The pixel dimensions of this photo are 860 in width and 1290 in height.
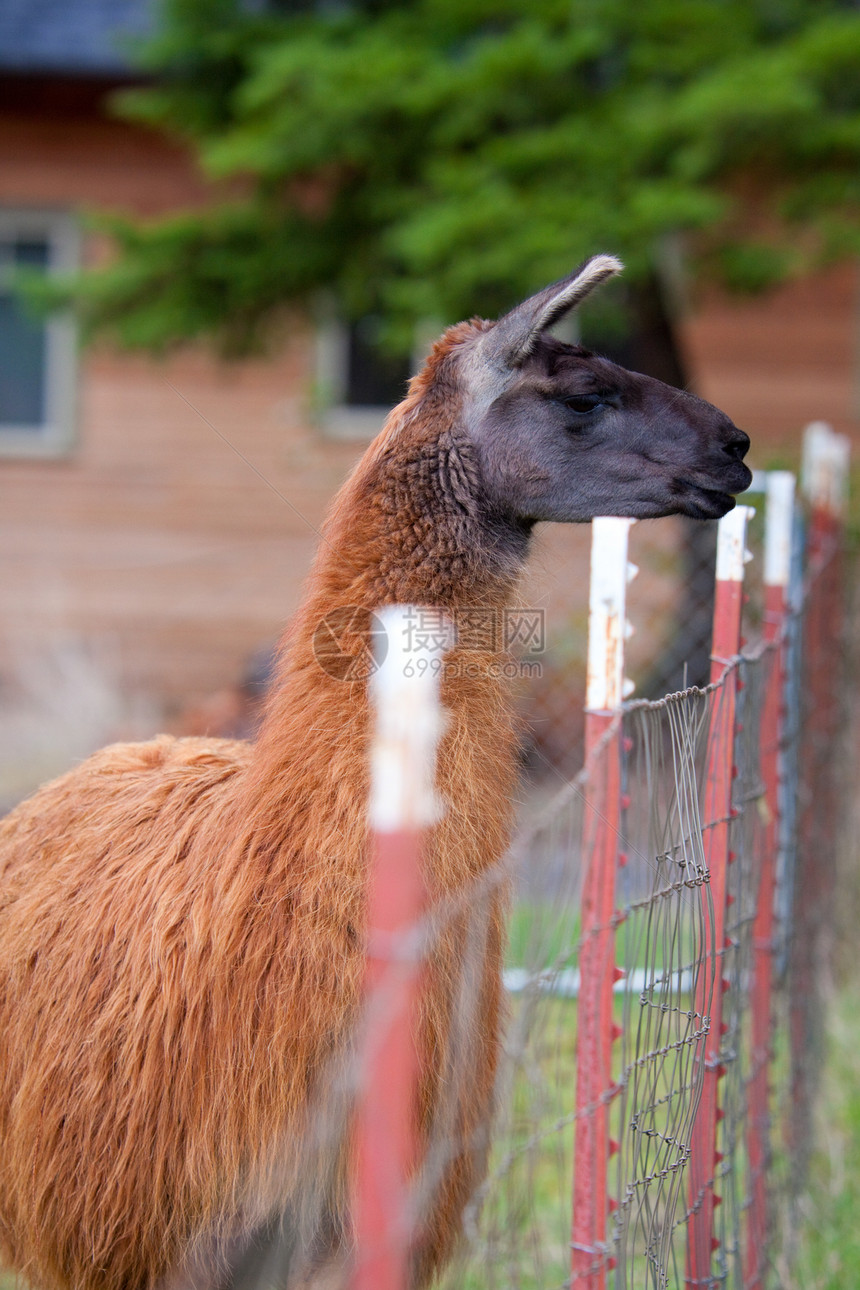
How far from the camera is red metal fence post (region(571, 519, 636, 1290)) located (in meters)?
1.74

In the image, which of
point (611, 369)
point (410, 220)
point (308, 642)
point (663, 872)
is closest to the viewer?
point (663, 872)

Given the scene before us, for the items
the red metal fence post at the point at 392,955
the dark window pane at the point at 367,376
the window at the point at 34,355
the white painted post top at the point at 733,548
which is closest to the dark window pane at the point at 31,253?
the window at the point at 34,355

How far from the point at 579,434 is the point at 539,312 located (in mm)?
258

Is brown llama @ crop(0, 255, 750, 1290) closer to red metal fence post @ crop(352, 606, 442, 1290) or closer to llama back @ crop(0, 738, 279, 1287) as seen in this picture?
llama back @ crop(0, 738, 279, 1287)

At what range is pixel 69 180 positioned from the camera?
9.69 meters

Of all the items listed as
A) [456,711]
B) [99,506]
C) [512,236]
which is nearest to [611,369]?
[456,711]

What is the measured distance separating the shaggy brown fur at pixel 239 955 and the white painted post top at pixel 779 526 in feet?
2.29

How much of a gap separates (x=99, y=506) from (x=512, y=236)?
5372 mm

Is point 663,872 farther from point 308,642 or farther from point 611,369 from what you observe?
point 611,369

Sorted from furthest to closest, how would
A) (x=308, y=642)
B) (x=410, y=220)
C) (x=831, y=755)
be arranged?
(x=410, y=220), (x=831, y=755), (x=308, y=642)

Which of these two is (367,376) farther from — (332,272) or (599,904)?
(599,904)

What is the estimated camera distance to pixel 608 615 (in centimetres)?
178

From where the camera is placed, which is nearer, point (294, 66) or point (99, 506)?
point (294, 66)

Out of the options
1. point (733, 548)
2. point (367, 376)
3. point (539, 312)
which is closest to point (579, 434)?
point (539, 312)
